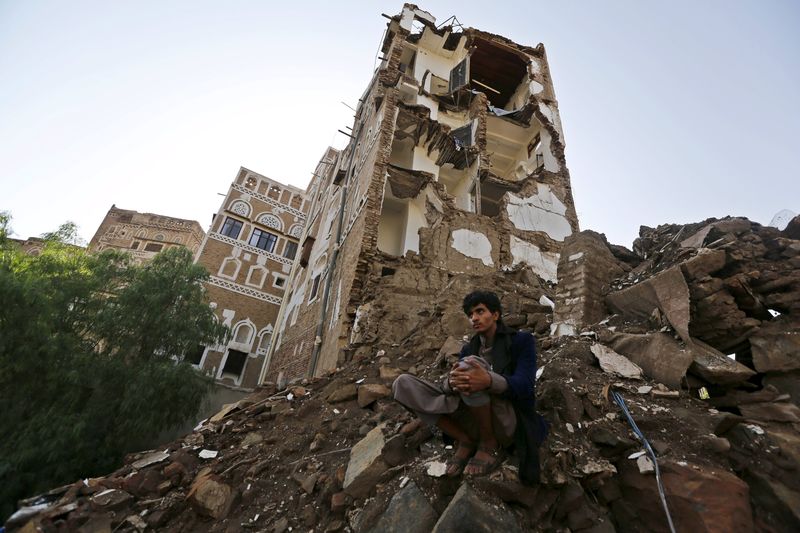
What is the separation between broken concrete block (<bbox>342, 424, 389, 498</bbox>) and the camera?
9.70ft

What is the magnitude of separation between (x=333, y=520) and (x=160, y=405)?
9584 mm

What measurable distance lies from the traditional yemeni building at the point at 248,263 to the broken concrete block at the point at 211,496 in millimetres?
14724

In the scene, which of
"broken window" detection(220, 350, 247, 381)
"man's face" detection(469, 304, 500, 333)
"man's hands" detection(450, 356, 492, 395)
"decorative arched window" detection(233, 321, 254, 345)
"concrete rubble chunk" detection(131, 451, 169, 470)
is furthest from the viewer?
"decorative arched window" detection(233, 321, 254, 345)

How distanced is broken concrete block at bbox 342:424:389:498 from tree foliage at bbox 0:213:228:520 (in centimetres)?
866

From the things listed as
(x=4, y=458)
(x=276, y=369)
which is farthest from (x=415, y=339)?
(x=276, y=369)

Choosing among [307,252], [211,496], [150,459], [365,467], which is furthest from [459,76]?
[211,496]

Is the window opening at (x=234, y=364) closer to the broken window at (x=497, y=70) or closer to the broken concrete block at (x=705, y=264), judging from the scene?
the broken concrete block at (x=705, y=264)

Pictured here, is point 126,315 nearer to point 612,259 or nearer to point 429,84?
point 612,259

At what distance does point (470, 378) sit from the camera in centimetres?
226

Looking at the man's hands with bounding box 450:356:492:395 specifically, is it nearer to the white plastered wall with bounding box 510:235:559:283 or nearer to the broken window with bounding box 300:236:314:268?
the white plastered wall with bounding box 510:235:559:283

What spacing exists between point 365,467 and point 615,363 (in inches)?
107

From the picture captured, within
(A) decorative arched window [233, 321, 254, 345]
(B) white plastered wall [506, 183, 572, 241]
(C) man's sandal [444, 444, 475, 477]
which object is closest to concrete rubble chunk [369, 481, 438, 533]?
(C) man's sandal [444, 444, 475, 477]

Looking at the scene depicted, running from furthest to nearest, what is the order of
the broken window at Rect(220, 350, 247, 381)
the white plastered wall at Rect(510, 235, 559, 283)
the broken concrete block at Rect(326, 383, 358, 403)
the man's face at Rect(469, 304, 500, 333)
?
the broken window at Rect(220, 350, 247, 381) → the white plastered wall at Rect(510, 235, 559, 283) → the broken concrete block at Rect(326, 383, 358, 403) → the man's face at Rect(469, 304, 500, 333)

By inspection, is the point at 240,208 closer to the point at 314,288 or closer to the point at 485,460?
the point at 314,288
